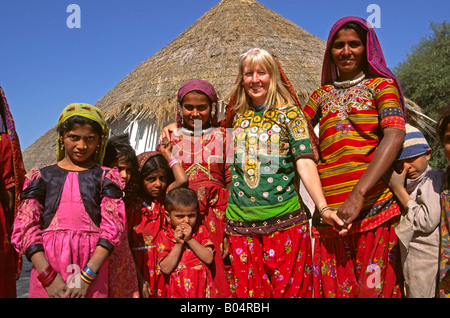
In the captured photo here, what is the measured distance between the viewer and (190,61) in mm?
8070

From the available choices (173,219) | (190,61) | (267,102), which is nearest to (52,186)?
(173,219)

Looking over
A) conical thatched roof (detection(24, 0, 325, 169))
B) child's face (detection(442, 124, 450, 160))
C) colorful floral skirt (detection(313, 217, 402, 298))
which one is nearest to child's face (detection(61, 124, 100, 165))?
colorful floral skirt (detection(313, 217, 402, 298))

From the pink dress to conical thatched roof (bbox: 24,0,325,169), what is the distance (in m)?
4.78

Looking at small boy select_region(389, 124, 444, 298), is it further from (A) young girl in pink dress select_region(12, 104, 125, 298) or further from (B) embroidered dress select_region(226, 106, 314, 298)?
(A) young girl in pink dress select_region(12, 104, 125, 298)

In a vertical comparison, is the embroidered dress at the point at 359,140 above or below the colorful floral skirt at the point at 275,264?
above

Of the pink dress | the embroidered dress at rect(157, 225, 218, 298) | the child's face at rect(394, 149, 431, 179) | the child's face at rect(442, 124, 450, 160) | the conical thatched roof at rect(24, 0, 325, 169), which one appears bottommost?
the embroidered dress at rect(157, 225, 218, 298)

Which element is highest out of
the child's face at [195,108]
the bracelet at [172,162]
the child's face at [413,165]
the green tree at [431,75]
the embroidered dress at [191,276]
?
the green tree at [431,75]

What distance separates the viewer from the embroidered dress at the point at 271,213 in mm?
2252

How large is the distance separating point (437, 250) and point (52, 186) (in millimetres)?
2200

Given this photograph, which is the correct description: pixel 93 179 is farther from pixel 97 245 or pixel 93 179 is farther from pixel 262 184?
pixel 262 184

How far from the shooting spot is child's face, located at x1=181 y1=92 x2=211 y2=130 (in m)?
2.66

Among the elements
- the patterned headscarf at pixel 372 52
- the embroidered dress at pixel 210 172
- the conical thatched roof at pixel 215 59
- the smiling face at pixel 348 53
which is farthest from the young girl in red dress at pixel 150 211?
the conical thatched roof at pixel 215 59

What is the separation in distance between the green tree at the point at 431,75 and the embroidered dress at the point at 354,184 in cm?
1314

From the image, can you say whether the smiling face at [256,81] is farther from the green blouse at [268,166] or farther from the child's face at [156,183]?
the child's face at [156,183]
